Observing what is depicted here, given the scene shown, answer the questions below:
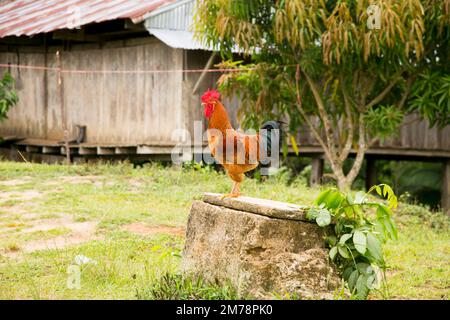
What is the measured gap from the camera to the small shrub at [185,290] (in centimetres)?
504

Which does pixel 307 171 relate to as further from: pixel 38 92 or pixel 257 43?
pixel 257 43

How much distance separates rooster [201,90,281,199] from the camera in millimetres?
5461

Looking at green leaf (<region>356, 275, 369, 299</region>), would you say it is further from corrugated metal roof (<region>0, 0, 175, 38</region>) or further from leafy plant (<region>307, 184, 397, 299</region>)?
corrugated metal roof (<region>0, 0, 175, 38</region>)

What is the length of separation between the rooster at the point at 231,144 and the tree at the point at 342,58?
4.76 m

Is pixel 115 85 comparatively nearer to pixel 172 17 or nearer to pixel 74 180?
pixel 172 17

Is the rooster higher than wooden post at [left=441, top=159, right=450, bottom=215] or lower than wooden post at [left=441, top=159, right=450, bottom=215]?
higher

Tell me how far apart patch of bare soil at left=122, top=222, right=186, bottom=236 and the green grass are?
10 centimetres

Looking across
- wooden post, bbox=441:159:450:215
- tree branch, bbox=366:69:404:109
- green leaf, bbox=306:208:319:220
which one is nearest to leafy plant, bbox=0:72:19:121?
tree branch, bbox=366:69:404:109

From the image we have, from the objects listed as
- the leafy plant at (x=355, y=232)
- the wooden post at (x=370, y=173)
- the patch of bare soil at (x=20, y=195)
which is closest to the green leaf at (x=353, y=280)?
the leafy plant at (x=355, y=232)

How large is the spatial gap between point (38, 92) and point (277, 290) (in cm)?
1364

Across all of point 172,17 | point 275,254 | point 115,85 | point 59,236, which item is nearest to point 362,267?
point 275,254

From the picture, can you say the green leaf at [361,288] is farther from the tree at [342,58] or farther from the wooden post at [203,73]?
the wooden post at [203,73]

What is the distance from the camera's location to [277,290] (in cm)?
503

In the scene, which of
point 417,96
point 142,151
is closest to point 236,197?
point 417,96
